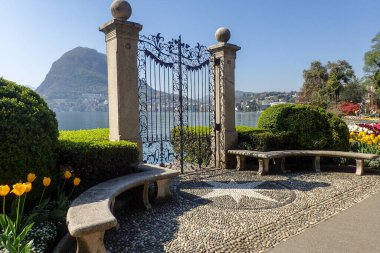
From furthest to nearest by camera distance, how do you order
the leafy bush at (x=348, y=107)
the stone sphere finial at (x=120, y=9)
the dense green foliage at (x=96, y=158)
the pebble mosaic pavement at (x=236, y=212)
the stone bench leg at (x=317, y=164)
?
1. the leafy bush at (x=348, y=107)
2. the stone bench leg at (x=317, y=164)
3. the stone sphere finial at (x=120, y=9)
4. the dense green foliage at (x=96, y=158)
5. the pebble mosaic pavement at (x=236, y=212)

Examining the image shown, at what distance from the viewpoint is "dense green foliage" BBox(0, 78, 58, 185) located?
3346mm

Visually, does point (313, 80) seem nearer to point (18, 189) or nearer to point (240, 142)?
point (240, 142)

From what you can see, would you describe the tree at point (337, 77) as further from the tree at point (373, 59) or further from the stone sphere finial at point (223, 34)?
the stone sphere finial at point (223, 34)

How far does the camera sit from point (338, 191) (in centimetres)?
585

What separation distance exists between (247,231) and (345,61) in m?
43.0

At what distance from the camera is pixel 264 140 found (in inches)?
313

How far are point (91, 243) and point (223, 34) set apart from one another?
22.4 ft

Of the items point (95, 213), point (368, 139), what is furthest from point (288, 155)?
point (95, 213)

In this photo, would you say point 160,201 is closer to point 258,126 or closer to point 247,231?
point 247,231

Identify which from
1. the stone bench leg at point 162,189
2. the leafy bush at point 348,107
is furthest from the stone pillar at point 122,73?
the leafy bush at point 348,107

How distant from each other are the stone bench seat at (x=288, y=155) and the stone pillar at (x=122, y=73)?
127 inches

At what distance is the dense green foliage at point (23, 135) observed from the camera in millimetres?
3346

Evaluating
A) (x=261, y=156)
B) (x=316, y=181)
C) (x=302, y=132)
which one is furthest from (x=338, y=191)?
(x=302, y=132)

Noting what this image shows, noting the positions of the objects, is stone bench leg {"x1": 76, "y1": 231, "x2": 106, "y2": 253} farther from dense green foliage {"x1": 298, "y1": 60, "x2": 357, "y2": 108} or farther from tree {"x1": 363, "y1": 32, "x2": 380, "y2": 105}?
tree {"x1": 363, "y1": 32, "x2": 380, "y2": 105}
